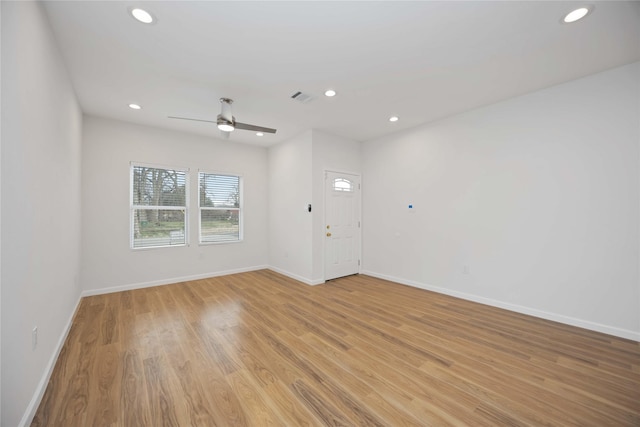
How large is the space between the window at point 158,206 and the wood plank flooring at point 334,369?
1375 mm

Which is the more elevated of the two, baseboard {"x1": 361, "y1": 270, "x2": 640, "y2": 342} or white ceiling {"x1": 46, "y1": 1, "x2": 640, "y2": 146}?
white ceiling {"x1": 46, "y1": 1, "x2": 640, "y2": 146}

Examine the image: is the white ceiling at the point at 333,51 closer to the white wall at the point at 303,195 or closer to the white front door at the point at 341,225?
the white wall at the point at 303,195

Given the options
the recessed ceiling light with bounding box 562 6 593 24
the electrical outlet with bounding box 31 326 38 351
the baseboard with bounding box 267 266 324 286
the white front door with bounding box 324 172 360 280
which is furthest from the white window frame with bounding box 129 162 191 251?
the recessed ceiling light with bounding box 562 6 593 24

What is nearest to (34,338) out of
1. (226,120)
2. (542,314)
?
(226,120)

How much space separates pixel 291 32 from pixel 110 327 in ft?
12.4

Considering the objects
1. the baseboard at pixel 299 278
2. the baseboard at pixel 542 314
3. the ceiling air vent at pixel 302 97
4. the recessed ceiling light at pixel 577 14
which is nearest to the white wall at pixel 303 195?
the baseboard at pixel 299 278

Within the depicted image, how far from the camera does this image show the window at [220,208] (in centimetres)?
518

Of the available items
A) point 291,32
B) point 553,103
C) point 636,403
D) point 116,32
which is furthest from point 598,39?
point 116,32

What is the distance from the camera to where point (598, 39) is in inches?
90.1

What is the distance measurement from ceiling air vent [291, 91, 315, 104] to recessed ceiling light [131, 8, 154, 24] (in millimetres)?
1649

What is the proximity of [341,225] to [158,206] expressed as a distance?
3.56 m

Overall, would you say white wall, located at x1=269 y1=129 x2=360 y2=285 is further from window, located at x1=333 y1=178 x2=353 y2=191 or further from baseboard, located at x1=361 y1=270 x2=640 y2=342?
baseboard, located at x1=361 y1=270 x2=640 y2=342

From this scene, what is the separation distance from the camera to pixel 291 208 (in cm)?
519

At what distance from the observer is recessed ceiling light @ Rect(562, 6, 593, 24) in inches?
77.0
